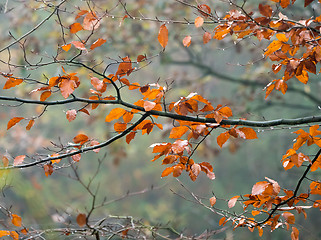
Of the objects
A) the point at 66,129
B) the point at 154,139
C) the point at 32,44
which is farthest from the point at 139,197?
the point at 32,44

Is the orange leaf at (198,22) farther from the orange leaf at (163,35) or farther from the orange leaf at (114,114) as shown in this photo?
the orange leaf at (114,114)

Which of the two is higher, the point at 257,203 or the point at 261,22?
the point at 261,22

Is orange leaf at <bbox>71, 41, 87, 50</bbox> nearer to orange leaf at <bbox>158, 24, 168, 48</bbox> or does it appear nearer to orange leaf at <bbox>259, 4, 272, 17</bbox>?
orange leaf at <bbox>158, 24, 168, 48</bbox>

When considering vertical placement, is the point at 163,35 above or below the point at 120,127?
above

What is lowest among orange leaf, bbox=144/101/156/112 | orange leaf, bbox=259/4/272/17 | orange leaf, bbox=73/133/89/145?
orange leaf, bbox=144/101/156/112

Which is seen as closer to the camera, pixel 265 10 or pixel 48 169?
pixel 265 10

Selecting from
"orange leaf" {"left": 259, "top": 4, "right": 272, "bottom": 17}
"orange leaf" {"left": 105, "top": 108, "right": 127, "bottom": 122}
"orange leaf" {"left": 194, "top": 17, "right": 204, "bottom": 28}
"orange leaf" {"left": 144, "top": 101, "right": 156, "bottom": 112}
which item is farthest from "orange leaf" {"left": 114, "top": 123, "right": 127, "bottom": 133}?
"orange leaf" {"left": 259, "top": 4, "right": 272, "bottom": 17}

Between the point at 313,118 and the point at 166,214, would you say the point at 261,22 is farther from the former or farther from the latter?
the point at 166,214

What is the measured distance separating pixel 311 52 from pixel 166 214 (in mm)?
6896

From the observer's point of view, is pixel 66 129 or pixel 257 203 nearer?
pixel 257 203

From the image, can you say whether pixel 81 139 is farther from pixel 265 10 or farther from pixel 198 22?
pixel 265 10

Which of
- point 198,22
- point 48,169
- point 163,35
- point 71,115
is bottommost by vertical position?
point 48,169

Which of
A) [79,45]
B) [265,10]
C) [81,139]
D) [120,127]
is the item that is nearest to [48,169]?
[81,139]

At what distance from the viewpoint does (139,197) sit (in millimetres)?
8070
